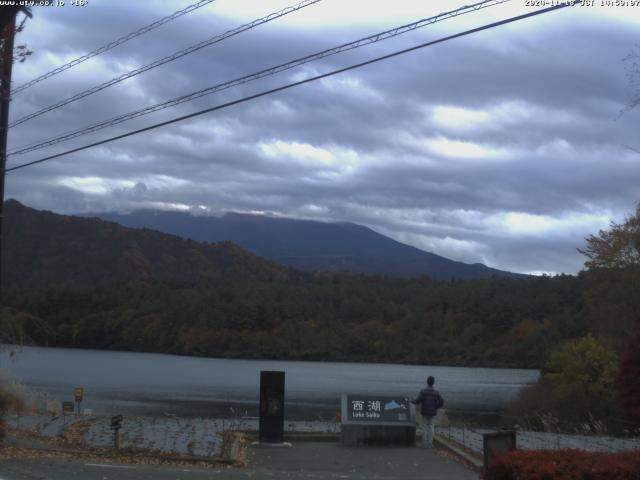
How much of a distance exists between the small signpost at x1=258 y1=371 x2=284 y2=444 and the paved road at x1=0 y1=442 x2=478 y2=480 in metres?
0.61

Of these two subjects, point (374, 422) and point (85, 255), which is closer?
point (374, 422)

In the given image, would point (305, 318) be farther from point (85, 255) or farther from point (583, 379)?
point (583, 379)

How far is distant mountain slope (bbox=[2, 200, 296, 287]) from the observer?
483 feet

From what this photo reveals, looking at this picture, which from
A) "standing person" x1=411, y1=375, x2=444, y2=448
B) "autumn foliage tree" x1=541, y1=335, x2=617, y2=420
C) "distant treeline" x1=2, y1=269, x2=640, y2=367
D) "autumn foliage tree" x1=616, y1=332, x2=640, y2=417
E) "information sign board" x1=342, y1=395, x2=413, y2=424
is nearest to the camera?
"autumn foliage tree" x1=616, y1=332, x2=640, y2=417

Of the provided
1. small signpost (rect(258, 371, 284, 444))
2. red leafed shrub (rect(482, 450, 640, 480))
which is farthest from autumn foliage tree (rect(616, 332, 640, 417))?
red leafed shrub (rect(482, 450, 640, 480))

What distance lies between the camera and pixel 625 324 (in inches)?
1698

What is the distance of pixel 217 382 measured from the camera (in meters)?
77.3

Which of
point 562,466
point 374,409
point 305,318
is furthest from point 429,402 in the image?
point 305,318

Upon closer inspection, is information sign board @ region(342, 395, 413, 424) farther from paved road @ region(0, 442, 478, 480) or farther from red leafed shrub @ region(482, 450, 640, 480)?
red leafed shrub @ region(482, 450, 640, 480)

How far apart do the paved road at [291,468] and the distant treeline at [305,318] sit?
89.4 metres

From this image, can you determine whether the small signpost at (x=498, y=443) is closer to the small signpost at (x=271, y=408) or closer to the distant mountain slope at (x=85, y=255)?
the small signpost at (x=271, y=408)

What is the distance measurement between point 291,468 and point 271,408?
9.39 feet

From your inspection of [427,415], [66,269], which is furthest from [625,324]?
[66,269]

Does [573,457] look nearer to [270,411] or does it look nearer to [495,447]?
[495,447]
